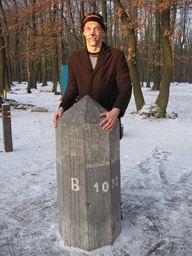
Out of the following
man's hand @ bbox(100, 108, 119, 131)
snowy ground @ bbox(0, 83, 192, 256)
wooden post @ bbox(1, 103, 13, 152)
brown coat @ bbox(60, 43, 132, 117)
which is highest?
brown coat @ bbox(60, 43, 132, 117)

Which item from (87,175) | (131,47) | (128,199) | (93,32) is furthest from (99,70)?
(131,47)

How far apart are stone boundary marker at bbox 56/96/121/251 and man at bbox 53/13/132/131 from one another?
25 centimetres

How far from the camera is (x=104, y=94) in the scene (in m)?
2.75

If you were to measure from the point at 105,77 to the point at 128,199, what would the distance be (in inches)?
79.1

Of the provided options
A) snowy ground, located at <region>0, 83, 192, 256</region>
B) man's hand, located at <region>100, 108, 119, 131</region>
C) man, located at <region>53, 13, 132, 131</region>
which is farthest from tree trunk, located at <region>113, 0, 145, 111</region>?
man's hand, located at <region>100, 108, 119, 131</region>

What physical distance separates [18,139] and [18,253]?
5265mm

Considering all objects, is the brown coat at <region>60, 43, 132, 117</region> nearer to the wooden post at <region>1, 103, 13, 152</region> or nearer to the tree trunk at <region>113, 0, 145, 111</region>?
the wooden post at <region>1, 103, 13, 152</region>

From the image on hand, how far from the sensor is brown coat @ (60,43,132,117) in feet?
8.73

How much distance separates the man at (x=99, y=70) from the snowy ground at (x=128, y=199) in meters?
1.35

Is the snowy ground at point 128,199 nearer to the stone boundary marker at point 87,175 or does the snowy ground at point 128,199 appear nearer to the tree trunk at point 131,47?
the stone boundary marker at point 87,175

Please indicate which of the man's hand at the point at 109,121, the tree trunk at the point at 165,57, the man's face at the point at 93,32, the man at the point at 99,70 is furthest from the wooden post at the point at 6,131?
the tree trunk at the point at 165,57

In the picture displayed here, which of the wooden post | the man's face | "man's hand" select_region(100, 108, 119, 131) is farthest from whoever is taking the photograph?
the wooden post

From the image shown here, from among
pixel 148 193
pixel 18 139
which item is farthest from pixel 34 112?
pixel 148 193

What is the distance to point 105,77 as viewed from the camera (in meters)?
2.70
